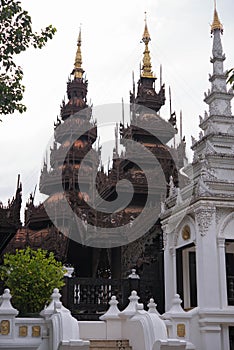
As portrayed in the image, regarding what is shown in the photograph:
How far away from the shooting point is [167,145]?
29953 mm

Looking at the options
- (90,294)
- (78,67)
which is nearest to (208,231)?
(90,294)

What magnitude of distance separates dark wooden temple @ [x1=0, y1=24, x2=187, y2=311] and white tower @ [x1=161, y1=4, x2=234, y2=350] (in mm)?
1088

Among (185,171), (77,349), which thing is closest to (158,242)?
(185,171)

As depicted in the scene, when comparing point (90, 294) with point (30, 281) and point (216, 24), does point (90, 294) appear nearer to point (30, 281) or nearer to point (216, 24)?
point (30, 281)

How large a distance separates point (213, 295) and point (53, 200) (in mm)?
18843

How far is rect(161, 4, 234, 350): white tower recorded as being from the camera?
12.4 m

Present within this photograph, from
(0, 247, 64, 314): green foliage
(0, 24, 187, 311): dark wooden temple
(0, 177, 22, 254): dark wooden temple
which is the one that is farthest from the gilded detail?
(0, 247, 64, 314): green foliage

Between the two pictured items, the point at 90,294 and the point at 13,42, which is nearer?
the point at 13,42

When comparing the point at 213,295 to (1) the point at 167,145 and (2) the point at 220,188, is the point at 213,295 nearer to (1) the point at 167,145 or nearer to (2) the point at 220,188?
(2) the point at 220,188

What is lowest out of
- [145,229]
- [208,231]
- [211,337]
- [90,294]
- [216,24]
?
[211,337]

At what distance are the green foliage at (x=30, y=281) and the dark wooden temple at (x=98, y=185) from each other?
19.3 feet

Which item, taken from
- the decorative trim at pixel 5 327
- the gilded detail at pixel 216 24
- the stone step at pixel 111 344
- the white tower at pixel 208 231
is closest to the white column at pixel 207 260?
the white tower at pixel 208 231

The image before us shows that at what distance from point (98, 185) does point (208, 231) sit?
1499 centimetres

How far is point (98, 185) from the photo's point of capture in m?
27.7
